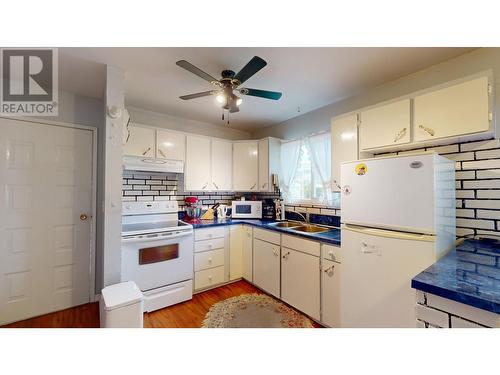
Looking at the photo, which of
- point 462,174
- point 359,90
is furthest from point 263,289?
point 359,90

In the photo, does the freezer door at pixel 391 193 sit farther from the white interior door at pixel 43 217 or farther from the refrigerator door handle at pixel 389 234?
the white interior door at pixel 43 217

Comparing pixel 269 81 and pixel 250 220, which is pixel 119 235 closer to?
pixel 250 220

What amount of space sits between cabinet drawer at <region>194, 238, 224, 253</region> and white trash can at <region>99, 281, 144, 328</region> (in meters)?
0.93

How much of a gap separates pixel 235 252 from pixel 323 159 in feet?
5.56

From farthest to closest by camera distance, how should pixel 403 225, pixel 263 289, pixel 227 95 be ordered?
pixel 263 289, pixel 227 95, pixel 403 225

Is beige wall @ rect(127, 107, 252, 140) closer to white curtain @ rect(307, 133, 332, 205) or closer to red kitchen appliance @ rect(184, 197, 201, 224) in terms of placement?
red kitchen appliance @ rect(184, 197, 201, 224)

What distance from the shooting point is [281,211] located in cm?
291

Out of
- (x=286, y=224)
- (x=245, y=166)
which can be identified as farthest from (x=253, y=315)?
(x=245, y=166)

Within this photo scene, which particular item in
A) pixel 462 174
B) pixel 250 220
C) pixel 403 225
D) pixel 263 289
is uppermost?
pixel 462 174

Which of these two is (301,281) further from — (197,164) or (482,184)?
(197,164)

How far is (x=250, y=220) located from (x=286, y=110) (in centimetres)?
159

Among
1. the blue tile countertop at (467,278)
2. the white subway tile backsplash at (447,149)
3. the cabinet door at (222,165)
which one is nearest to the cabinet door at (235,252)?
the cabinet door at (222,165)

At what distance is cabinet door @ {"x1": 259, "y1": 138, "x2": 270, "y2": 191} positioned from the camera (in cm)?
300

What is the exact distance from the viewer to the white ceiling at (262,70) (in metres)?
1.55
